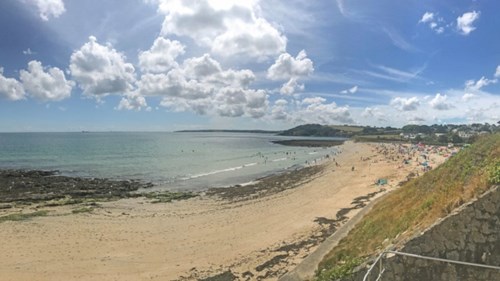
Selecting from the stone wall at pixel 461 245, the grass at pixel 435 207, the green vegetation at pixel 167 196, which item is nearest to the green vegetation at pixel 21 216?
the green vegetation at pixel 167 196

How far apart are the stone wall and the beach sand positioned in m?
9.23

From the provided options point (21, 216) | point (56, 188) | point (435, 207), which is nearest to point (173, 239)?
point (21, 216)

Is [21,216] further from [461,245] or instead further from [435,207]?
[461,245]

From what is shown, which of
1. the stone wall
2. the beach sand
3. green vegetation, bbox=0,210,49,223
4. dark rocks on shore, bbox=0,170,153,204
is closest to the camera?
the stone wall

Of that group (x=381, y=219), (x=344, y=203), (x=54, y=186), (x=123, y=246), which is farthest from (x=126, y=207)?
(x=381, y=219)

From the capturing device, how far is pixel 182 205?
108 ft

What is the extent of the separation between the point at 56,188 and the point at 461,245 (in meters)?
42.2

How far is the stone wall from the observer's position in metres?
6.45

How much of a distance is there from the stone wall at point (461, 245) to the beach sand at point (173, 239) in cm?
923

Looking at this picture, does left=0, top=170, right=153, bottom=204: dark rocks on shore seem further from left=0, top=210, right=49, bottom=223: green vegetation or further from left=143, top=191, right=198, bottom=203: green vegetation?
left=0, top=210, right=49, bottom=223: green vegetation

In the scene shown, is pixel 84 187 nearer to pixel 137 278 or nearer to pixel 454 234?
pixel 137 278

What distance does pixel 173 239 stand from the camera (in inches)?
866

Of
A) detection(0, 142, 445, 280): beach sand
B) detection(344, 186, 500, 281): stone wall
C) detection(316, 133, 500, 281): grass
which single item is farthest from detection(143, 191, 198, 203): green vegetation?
detection(344, 186, 500, 281): stone wall

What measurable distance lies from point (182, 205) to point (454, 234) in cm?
2836
